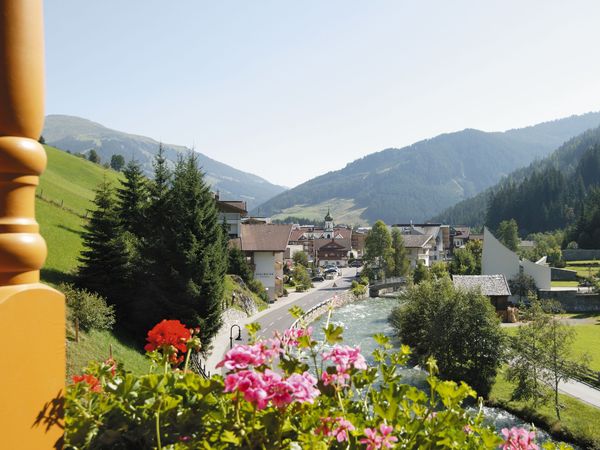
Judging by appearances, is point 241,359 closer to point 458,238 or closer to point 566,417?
point 566,417

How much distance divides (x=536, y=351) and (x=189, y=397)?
83.9 feet

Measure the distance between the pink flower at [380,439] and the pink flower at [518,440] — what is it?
1.00m

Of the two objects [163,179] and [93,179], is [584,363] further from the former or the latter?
[93,179]

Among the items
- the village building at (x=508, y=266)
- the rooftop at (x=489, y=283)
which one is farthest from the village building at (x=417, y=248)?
the rooftop at (x=489, y=283)

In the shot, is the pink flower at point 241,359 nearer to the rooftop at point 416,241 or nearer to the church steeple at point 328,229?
the rooftop at point 416,241

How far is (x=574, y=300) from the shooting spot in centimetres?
5081

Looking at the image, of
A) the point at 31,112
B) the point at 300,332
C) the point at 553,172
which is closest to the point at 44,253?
the point at 31,112

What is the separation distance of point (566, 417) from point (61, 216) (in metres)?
33.5

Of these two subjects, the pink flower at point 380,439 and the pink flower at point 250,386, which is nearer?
the pink flower at point 250,386

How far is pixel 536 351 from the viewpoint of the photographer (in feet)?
78.4

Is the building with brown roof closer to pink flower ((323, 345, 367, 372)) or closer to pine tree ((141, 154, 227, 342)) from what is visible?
pine tree ((141, 154, 227, 342))

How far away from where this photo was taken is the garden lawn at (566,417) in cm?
1923

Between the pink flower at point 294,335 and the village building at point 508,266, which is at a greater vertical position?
the pink flower at point 294,335

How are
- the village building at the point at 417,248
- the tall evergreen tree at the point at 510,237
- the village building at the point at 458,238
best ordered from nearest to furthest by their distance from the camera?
the village building at the point at 417,248 → the tall evergreen tree at the point at 510,237 → the village building at the point at 458,238
